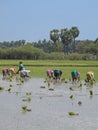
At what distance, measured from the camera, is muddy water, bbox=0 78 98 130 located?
1462 centimetres

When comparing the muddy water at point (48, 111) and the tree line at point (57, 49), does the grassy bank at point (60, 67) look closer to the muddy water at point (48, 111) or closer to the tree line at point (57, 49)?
the muddy water at point (48, 111)

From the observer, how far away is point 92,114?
16.8 metres

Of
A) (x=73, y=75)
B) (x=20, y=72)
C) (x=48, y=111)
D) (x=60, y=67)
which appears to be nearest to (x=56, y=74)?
(x=73, y=75)

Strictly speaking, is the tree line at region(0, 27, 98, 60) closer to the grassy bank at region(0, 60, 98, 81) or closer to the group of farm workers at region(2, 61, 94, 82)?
the grassy bank at region(0, 60, 98, 81)

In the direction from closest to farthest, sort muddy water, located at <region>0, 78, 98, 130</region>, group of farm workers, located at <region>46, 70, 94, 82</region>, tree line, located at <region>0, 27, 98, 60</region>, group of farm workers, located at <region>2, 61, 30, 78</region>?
1. muddy water, located at <region>0, 78, 98, 130</region>
2. group of farm workers, located at <region>46, 70, 94, 82</region>
3. group of farm workers, located at <region>2, 61, 30, 78</region>
4. tree line, located at <region>0, 27, 98, 60</region>

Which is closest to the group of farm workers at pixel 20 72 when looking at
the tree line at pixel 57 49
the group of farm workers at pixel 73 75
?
the group of farm workers at pixel 73 75

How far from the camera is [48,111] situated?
17.5 m

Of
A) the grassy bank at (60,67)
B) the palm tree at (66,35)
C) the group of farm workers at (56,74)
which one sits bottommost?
the grassy bank at (60,67)

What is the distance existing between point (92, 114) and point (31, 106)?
125 inches

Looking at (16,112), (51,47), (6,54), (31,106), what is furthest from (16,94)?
(51,47)

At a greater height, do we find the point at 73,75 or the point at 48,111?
the point at 73,75

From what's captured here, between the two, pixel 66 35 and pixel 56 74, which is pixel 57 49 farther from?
pixel 56 74

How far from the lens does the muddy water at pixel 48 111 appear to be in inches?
576

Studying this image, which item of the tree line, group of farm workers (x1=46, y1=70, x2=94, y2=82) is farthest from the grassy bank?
the tree line
